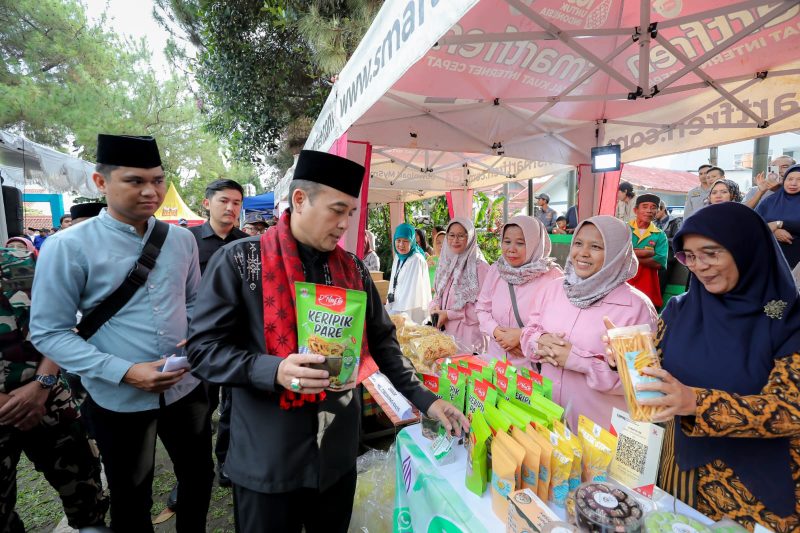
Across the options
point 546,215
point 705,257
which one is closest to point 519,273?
point 705,257

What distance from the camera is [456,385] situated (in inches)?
70.0

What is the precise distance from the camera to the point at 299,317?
1106 millimetres

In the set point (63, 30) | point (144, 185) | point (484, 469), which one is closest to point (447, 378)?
point (484, 469)

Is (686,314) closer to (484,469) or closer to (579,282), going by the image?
(579,282)

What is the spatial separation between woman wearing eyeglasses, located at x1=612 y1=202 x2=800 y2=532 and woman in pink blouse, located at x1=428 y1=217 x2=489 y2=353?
207 cm

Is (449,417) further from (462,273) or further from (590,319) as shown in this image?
(462,273)

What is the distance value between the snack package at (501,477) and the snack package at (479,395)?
25cm

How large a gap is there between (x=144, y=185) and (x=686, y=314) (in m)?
2.47

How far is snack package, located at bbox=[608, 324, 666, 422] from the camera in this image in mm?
1072

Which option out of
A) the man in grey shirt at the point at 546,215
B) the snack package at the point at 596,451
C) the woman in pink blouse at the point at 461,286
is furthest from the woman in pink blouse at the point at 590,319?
the man in grey shirt at the point at 546,215

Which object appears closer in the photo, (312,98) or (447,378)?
(447,378)

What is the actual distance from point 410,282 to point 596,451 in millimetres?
3863

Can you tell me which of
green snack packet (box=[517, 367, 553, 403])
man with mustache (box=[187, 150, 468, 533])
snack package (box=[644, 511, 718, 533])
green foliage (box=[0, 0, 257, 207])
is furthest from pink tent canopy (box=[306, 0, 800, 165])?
green foliage (box=[0, 0, 257, 207])

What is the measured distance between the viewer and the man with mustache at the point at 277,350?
125cm
